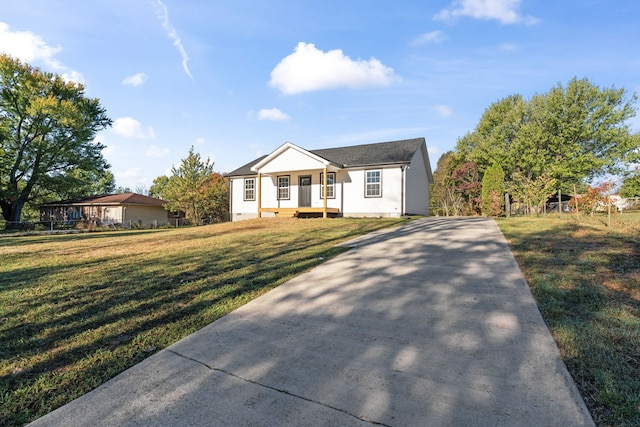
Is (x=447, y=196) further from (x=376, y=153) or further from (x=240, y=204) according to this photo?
(x=240, y=204)

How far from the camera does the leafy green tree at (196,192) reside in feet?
90.7

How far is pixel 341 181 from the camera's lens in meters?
17.9

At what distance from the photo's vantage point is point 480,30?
459 inches

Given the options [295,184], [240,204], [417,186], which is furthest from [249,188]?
[417,186]

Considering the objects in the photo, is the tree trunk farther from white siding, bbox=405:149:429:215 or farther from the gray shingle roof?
white siding, bbox=405:149:429:215

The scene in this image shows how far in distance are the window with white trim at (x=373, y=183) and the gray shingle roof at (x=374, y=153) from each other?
0.55 meters

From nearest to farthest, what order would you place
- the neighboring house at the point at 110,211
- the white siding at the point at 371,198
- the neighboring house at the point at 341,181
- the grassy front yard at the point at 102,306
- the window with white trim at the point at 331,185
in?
1. the grassy front yard at the point at 102,306
2. the white siding at the point at 371,198
3. the neighboring house at the point at 341,181
4. the window with white trim at the point at 331,185
5. the neighboring house at the point at 110,211

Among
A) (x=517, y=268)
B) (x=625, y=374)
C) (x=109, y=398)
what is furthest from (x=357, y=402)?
(x=517, y=268)

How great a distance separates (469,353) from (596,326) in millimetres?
1420

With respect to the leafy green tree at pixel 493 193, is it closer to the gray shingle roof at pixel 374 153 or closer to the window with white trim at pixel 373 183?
the gray shingle roof at pixel 374 153

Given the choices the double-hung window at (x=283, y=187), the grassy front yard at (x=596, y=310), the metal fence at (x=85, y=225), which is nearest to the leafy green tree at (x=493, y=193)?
the double-hung window at (x=283, y=187)

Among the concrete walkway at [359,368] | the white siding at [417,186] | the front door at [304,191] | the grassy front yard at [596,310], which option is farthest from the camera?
the front door at [304,191]

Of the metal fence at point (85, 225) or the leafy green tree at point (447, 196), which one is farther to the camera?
the leafy green tree at point (447, 196)

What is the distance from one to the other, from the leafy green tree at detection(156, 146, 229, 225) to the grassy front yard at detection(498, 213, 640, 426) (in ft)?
86.3
